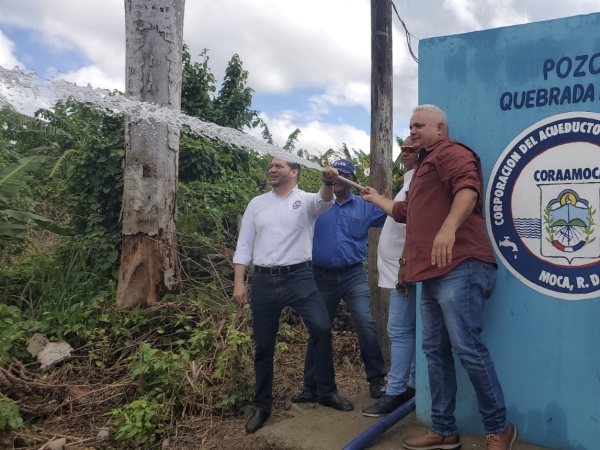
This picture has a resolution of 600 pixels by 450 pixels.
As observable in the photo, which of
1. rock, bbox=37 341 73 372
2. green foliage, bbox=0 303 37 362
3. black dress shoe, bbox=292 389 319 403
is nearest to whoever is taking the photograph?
black dress shoe, bbox=292 389 319 403

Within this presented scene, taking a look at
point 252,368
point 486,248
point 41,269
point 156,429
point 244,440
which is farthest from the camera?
point 41,269

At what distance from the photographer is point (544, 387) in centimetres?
313

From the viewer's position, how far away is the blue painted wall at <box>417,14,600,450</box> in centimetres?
301

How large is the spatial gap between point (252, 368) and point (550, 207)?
8.24 feet

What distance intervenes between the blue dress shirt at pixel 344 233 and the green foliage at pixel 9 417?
93.1 inches

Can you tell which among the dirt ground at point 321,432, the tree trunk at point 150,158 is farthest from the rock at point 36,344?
the dirt ground at point 321,432

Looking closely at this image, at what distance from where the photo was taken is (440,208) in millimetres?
2979

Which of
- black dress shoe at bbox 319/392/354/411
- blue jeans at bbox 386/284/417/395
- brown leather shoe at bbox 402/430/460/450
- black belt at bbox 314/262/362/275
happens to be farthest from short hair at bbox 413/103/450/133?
black dress shoe at bbox 319/392/354/411

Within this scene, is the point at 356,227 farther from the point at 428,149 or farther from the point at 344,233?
the point at 428,149

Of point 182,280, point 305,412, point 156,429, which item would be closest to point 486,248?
point 305,412

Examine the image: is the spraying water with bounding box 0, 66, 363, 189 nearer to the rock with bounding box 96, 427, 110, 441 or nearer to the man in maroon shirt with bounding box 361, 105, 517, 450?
the man in maroon shirt with bounding box 361, 105, 517, 450

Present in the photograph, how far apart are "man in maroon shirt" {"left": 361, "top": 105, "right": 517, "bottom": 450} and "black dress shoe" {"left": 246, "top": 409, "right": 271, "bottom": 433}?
113 cm

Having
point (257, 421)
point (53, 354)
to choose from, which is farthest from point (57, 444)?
point (257, 421)

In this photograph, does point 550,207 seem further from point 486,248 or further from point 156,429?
point 156,429
